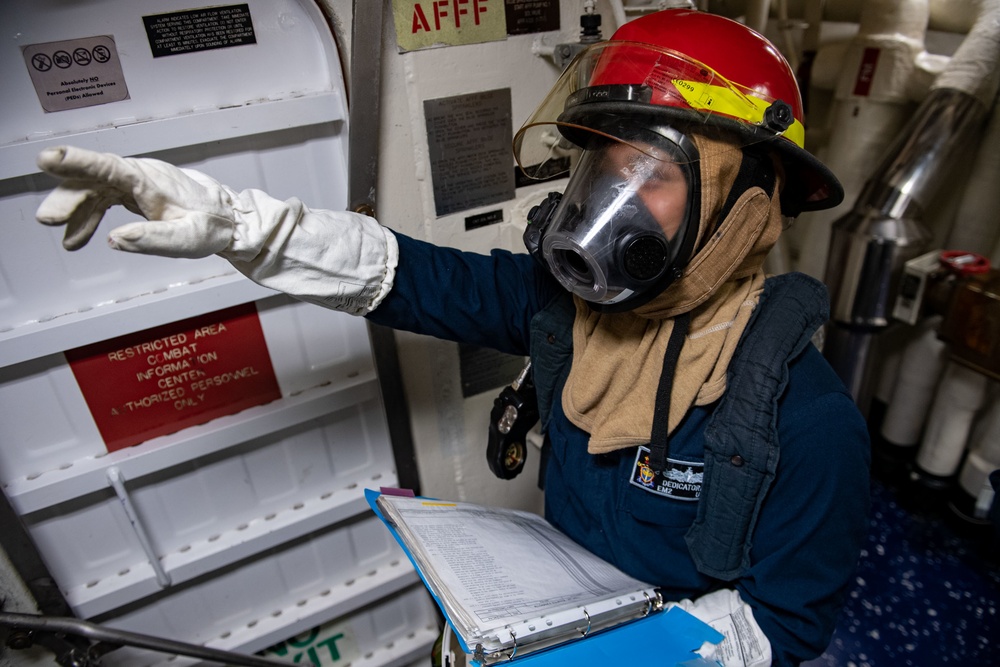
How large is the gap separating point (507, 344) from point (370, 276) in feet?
1.29

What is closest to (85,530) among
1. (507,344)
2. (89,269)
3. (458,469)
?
(89,269)

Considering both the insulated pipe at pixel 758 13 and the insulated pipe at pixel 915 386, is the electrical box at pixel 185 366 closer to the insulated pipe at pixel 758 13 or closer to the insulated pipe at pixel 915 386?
the insulated pipe at pixel 758 13

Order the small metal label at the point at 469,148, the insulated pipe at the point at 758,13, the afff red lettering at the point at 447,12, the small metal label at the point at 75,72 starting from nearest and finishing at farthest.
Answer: the small metal label at the point at 75,72 → the afff red lettering at the point at 447,12 → the small metal label at the point at 469,148 → the insulated pipe at the point at 758,13

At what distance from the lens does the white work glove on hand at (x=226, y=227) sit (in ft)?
2.57

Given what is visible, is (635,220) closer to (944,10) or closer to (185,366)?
(185,366)

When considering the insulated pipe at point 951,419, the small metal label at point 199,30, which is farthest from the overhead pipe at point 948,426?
the small metal label at point 199,30

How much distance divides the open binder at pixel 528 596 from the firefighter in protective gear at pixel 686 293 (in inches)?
3.3

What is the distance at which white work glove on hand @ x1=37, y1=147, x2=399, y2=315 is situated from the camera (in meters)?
0.78

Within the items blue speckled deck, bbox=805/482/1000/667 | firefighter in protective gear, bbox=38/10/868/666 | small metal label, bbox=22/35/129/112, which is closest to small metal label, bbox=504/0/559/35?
firefighter in protective gear, bbox=38/10/868/666

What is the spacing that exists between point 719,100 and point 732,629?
0.90 metres

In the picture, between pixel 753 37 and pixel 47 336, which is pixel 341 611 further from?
pixel 753 37

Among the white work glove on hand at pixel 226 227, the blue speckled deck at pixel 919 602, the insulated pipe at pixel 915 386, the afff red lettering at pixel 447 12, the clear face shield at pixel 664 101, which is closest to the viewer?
the white work glove on hand at pixel 226 227

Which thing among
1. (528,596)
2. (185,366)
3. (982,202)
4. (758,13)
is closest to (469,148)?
(185,366)

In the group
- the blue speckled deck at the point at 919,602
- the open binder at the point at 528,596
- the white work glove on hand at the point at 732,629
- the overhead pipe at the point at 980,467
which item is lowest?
the blue speckled deck at the point at 919,602
